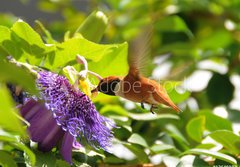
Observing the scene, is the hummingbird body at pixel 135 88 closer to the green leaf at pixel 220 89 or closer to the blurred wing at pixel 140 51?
the blurred wing at pixel 140 51

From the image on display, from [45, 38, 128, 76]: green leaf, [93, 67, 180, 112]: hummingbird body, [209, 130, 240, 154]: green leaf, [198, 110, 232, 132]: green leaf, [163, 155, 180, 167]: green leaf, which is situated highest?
[45, 38, 128, 76]: green leaf

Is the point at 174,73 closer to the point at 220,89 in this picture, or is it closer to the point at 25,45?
the point at 25,45

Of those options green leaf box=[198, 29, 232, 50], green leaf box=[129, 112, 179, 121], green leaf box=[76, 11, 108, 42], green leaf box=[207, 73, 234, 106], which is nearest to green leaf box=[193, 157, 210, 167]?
green leaf box=[129, 112, 179, 121]

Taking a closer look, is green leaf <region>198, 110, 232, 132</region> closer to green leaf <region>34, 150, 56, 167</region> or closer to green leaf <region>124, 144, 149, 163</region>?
green leaf <region>124, 144, 149, 163</region>

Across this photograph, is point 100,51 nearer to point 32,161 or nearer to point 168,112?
point 32,161

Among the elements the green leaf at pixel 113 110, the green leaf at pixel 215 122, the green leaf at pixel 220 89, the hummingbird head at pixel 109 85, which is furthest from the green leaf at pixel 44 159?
the green leaf at pixel 220 89

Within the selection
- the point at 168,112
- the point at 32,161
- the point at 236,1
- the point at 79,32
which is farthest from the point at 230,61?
the point at 32,161

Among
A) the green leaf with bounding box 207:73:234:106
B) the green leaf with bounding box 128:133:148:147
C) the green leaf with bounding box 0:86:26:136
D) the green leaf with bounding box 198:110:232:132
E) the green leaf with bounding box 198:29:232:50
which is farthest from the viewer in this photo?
the green leaf with bounding box 198:29:232:50
